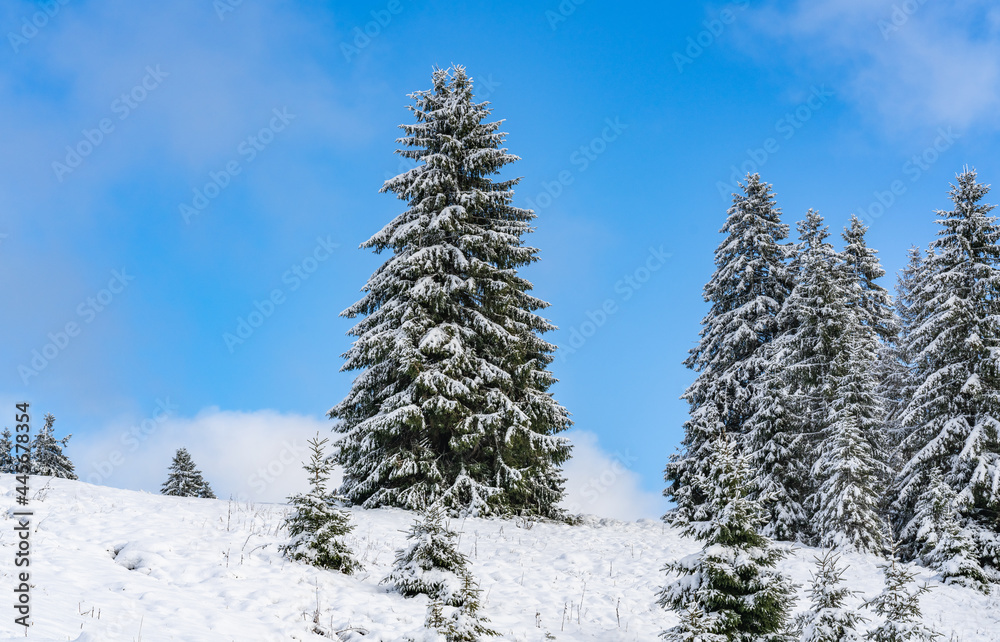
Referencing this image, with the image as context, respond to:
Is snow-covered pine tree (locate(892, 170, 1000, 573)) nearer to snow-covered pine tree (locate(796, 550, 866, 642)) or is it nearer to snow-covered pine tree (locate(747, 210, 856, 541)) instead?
snow-covered pine tree (locate(747, 210, 856, 541))

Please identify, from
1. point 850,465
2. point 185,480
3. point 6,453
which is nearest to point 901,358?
point 850,465

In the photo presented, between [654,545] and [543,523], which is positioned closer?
[654,545]

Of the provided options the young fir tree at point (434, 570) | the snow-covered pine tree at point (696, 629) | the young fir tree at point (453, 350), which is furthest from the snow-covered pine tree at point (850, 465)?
the young fir tree at point (434, 570)

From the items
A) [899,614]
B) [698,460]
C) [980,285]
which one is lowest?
[899,614]

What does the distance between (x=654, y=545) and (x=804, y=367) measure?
422 inches

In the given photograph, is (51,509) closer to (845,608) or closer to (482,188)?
(845,608)

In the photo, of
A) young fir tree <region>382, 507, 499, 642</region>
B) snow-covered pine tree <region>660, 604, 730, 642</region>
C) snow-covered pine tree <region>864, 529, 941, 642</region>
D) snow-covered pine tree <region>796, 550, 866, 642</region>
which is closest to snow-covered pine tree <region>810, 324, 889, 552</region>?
snow-covered pine tree <region>864, 529, 941, 642</region>

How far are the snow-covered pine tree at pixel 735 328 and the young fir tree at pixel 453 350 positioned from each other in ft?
25.0

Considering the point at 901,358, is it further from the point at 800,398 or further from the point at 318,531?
the point at 318,531

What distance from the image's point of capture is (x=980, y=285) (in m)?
21.2

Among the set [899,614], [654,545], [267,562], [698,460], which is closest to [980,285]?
[698,460]

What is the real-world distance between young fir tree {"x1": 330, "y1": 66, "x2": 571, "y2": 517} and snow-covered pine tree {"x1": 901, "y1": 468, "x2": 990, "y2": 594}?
1040 centimetres

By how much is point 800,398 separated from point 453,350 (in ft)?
43.9

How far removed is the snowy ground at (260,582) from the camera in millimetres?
7270
